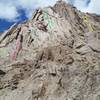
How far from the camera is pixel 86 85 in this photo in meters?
34.1

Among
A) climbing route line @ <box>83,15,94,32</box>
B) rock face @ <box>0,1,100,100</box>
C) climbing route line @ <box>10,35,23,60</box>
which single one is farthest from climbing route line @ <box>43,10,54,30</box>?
climbing route line @ <box>83,15,94,32</box>

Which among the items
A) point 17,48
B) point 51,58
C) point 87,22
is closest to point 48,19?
point 17,48

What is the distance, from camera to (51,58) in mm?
38938

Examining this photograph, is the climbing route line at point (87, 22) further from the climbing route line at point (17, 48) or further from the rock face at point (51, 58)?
the climbing route line at point (17, 48)

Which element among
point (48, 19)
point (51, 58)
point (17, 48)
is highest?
point (48, 19)

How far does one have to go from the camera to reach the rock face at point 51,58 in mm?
34125

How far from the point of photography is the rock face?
34125 mm

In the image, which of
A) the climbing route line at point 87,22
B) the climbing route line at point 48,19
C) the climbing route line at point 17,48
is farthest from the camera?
the climbing route line at point 87,22

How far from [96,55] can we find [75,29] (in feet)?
27.3

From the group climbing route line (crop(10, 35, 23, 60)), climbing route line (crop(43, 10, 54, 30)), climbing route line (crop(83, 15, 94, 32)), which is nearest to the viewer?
climbing route line (crop(10, 35, 23, 60))

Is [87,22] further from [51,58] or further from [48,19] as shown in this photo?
[51,58]

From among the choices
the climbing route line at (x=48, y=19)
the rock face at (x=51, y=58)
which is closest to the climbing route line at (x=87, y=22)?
the rock face at (x=51, y=58)

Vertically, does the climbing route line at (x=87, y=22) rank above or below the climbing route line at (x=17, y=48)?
above

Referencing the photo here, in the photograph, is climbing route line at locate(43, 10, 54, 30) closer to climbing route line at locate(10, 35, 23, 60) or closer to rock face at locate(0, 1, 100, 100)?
rock face at locate(0, 1, 100, 100)
